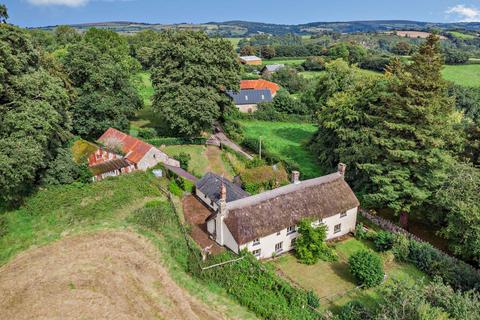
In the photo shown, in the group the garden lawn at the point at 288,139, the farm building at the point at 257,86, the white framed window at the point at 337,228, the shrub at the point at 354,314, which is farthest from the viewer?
the farm building at the point at 257,86

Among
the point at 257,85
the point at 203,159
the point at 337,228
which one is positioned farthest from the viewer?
the point at 257,85

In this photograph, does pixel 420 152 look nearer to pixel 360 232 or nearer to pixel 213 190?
pixel 360 232

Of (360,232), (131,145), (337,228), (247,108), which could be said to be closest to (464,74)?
(247,108)

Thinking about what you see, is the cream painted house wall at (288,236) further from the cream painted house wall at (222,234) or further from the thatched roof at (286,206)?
the cream painted house wall at (222,234)

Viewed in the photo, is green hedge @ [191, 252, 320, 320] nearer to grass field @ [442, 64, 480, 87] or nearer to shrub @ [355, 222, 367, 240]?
shrub @ [355, 222, 367, 240]

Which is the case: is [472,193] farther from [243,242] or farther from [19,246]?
[19,246]

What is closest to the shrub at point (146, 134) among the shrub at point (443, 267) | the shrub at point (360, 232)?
the shrub at point (360, 232)

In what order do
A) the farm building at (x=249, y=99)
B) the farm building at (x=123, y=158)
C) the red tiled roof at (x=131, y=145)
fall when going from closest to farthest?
the farm building at (x=123, y=158) → the red tiled roof at (x=131, y=145) → the farm building at (x=249, y=99)
